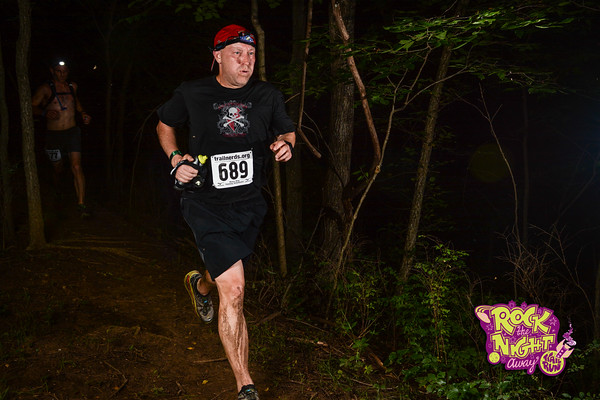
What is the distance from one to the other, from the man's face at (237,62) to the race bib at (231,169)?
20.9 inches

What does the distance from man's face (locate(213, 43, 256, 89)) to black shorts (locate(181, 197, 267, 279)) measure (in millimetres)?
905

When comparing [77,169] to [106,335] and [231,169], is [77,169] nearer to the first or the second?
[106,335]

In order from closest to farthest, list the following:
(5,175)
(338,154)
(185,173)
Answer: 1. (185,173)
2. (5,175)
3. (338,154)

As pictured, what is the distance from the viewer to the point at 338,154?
20.3 feet

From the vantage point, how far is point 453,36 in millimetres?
3939

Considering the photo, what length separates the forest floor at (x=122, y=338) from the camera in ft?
11.0

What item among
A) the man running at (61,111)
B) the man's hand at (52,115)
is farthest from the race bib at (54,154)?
the man's hand at (52,115)

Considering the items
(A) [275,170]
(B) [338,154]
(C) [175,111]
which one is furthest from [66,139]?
(C) [175,111]

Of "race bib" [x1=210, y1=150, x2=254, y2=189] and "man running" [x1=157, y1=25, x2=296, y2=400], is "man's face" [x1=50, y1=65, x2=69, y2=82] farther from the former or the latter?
"race bib" [x1=210, y1=150, x2=254, y2=189]

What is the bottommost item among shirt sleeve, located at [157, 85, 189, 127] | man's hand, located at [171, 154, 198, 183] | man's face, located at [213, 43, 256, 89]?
man's hand, located at [171, 154, 198, 183]

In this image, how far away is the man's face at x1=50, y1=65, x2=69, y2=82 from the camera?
6801 mm

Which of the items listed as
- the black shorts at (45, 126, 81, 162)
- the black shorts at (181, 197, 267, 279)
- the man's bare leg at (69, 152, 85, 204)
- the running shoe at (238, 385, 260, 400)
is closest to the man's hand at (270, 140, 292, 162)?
the black shorts at (181, 197, 267, 279)

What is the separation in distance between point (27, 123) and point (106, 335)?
3006 mm

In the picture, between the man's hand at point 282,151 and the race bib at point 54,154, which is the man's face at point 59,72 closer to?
the race bib at point 54,154
